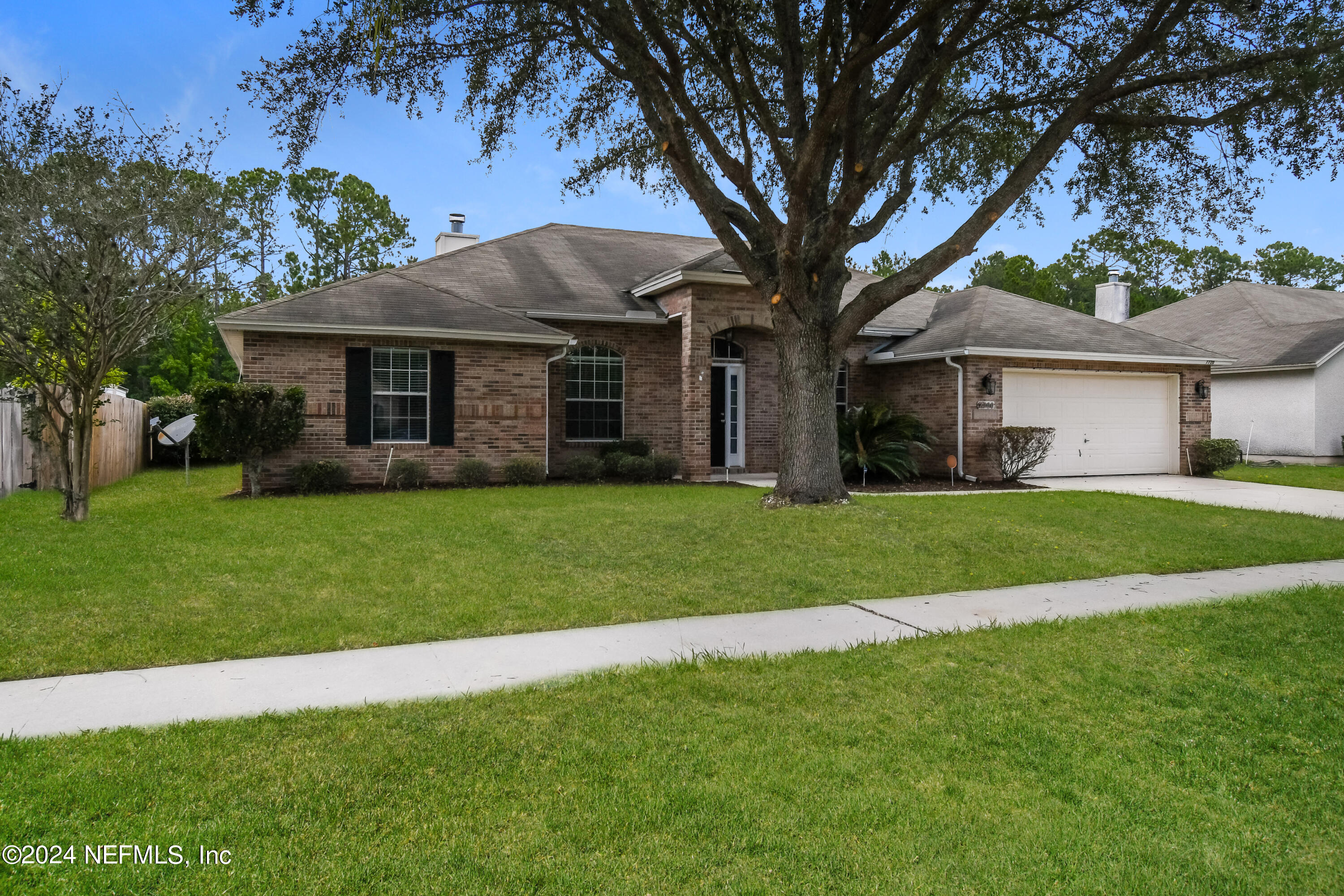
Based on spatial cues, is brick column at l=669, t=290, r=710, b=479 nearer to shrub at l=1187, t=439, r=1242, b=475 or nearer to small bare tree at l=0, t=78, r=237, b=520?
small bare tree at l=0, t=78, r=237, b=520

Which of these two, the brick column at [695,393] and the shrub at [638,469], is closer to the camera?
the shrub at [638,469]

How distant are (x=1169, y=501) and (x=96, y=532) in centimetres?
1426

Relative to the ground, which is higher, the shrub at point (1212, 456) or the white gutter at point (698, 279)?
the white gutter at point (698, 279)

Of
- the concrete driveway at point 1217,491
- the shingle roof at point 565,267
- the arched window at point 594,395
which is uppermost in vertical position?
the shingle roof at point 565,267

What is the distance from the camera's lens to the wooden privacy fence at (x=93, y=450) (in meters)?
12.9

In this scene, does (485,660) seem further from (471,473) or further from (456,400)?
(456,400)

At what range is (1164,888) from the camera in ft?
9.00

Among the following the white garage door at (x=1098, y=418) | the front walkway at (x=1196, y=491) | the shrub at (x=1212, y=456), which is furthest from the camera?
the shrub at (x=1212, y=456)

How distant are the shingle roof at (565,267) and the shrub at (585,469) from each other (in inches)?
111

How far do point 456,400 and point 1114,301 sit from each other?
2136cm

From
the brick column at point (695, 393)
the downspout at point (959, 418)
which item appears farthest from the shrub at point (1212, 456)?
the brick column at point (695, 393)

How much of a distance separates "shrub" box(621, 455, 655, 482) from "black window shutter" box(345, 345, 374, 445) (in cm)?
445

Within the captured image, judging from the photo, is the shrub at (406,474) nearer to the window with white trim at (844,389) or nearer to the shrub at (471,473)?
the shrub at (471,473)

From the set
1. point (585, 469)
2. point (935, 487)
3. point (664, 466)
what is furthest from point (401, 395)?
point (935, 487)
